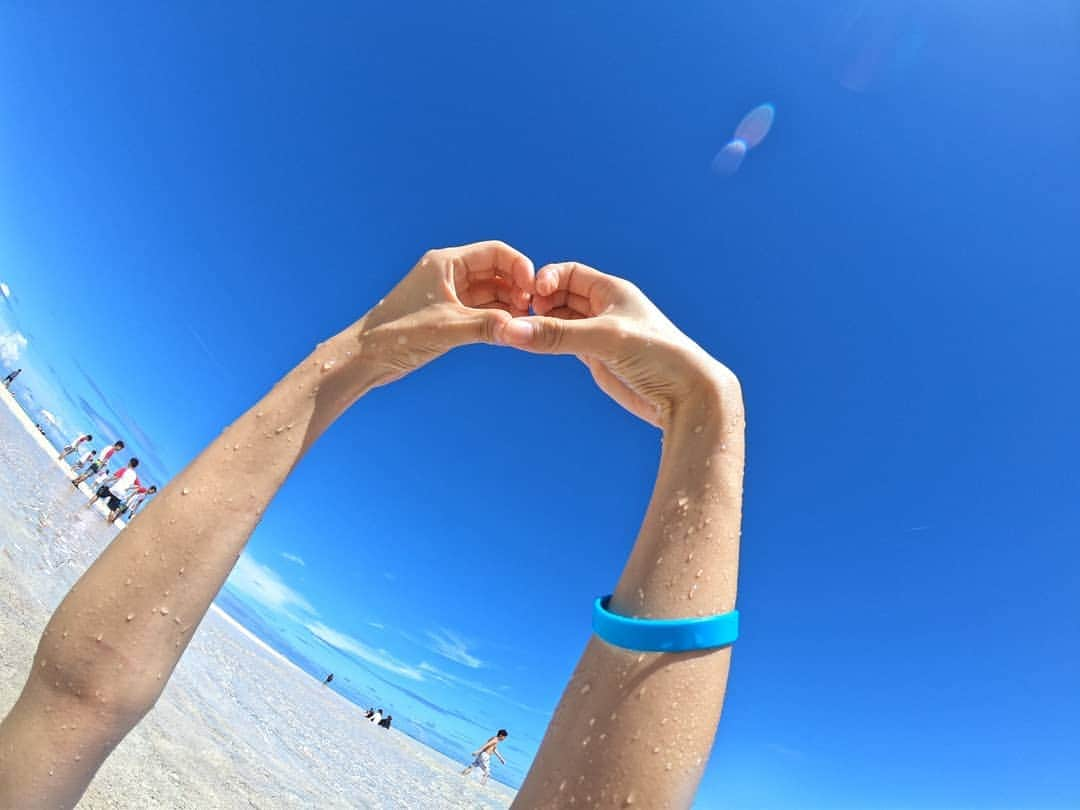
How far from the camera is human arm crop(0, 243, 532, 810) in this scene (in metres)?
0.96

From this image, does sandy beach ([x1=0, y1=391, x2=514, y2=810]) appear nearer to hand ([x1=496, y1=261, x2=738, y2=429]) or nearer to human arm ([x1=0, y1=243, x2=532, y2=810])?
human arm ([x1=0, y1=243, x2=532, y2=810])

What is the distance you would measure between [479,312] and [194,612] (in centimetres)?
83

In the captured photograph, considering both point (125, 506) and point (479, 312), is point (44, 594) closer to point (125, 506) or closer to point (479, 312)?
point (479, 312)

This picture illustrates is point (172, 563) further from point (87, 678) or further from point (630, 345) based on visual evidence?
point (630, 345)

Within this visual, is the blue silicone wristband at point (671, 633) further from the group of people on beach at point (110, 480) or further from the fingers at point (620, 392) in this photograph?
the group of people on beach at point (110, 480)

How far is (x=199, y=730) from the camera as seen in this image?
6348 mm

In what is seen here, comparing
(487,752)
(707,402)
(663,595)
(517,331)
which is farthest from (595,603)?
(487,752)

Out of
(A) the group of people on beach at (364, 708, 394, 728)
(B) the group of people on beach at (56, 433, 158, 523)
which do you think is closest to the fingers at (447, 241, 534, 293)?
(B) the group of people on beach at (56, 433, 158, 523)

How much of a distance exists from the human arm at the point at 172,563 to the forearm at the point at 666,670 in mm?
558

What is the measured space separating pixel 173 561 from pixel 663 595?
868 millimetres

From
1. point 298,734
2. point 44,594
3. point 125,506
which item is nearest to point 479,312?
point 44,594

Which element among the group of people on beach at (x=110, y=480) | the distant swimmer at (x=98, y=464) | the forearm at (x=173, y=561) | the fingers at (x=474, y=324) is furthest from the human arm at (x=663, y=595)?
the distant swimmer at (x=98, y=464)

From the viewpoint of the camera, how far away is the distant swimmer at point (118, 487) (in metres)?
16.2

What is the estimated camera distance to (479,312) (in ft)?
4.38
